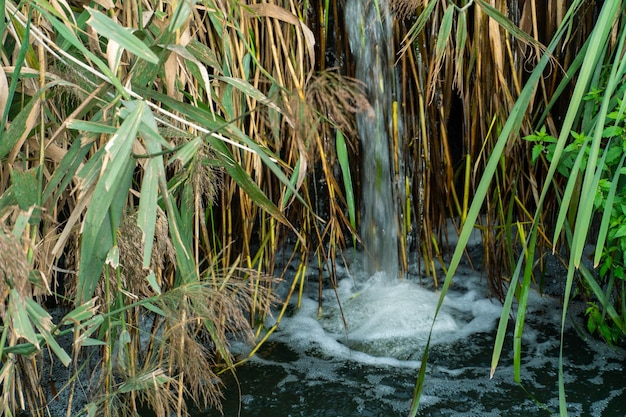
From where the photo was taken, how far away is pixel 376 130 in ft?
8.08

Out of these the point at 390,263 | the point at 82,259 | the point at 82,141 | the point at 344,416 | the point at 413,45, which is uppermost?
the point at 413,45

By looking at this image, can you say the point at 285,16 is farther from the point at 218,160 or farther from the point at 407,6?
the point at 218,160

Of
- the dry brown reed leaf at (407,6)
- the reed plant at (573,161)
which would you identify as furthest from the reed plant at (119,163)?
the reed plant at (573,161)

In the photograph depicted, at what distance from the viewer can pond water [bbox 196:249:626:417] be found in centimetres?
184

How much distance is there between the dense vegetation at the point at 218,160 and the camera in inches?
42.7

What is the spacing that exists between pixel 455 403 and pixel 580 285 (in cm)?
57

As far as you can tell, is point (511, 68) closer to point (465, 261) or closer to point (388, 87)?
point (388, 87)

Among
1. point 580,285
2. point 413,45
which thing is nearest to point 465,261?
point 580,285

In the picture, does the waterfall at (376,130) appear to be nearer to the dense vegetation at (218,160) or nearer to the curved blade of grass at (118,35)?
the dense vegetation at (218,160)

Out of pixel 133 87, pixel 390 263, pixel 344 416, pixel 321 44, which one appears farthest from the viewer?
pixel 390 263

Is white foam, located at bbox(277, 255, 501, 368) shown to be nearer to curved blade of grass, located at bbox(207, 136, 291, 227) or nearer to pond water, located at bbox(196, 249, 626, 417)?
pond water, located at bbox(196, 249, 626, 417)

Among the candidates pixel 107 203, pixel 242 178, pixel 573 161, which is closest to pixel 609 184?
pixel 573 161

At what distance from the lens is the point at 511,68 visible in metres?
2.09

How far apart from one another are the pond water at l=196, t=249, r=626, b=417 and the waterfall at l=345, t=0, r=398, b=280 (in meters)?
0.15
